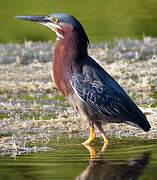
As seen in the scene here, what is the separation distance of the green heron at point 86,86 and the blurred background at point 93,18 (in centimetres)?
863

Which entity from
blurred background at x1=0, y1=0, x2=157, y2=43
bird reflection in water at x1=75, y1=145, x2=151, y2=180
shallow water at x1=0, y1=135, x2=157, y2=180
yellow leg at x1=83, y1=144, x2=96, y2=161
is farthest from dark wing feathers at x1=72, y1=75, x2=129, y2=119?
blurred background at x1=0, y1=0, x2=157, y2=43

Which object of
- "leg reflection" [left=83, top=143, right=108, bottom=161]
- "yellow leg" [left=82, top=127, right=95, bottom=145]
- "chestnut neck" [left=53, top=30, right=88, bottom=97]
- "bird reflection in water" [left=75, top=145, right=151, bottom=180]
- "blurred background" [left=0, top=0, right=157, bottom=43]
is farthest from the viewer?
"blurred background" [left=0, top=0, right=157, bottom=43]

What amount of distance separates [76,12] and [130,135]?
49.0 feet

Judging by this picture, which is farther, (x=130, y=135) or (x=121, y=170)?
(x=130, y=135)

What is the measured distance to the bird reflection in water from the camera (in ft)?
19.4

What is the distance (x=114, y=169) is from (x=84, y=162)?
46 cm

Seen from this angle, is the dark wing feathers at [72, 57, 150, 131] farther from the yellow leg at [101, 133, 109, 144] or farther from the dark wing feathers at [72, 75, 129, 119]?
the yellow leg at [101, 133, 109, 144]

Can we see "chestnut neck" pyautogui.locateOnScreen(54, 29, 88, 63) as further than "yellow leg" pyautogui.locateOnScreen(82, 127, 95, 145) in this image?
Yes

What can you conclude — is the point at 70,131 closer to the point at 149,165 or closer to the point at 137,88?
the point at 149,165

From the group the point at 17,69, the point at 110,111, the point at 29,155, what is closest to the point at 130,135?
the point at 110,111

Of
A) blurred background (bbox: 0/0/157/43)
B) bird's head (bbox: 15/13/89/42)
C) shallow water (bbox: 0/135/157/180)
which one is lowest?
blurred background (bbox: 0/0/157/43)

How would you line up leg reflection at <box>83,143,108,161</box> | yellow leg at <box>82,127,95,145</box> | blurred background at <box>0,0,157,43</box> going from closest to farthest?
leg reflection at <box>83,143,108,161</box> < yellow leg at <box>82,127,95,145</box> < blurred background at <box>0,0,157,43</box>

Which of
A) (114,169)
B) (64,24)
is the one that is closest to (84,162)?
(114,169)

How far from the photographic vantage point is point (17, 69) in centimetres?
1347
